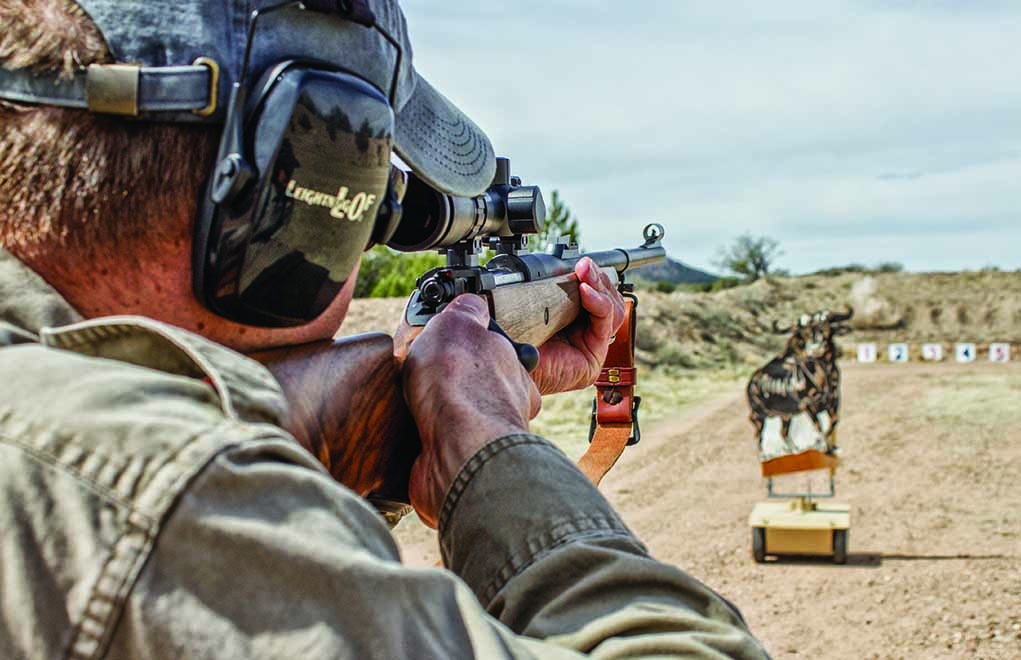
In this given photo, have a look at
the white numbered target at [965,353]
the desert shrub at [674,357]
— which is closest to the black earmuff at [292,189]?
the desert shrub at [674,357]

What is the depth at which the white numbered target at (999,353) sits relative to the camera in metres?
28.7

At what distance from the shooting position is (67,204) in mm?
1138

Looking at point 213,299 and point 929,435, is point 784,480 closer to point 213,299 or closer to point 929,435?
point 929,435

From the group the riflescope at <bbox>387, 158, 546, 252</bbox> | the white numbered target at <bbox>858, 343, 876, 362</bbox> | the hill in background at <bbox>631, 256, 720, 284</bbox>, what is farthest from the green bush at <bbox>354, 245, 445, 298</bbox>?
the hill in background at <bbox>631, 256, 720, 284</bbox>

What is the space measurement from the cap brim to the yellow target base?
A: 22.8ft

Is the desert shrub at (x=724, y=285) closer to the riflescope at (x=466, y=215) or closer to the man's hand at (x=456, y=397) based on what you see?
the riflescope at (x=466, y=215)

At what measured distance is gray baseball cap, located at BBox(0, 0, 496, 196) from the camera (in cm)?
113

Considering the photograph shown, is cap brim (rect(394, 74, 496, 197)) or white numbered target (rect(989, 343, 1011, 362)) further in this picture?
white numbered target (rect(989, 343, 1011, 362))

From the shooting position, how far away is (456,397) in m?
1.49

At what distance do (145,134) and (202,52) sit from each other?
0.43 feet

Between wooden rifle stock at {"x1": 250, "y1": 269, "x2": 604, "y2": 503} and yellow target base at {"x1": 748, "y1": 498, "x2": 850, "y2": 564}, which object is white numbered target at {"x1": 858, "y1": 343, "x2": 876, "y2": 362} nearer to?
yellow target base at {"x1": 748, "y1": 498, "x2": 850, "y2": 564}

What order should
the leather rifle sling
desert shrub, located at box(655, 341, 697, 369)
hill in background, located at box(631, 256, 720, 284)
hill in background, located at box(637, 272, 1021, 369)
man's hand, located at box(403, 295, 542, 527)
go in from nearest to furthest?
man's hand, located at box(403, 295, 542, 527), the leather rifle sling, desert shrub, located at box(655, 341, 697, 369), hill in background, located at box(637, 272, 1021, 369), hill in background, located at box(631, 256, 720, 284)

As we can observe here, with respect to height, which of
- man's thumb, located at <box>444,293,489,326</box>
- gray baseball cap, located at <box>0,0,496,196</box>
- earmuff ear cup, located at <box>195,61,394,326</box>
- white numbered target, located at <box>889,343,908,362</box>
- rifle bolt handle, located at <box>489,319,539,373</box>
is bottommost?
white numbered target, located at <box>889,343,908,362</box>

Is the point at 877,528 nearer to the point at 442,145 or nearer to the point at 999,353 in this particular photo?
the point at 442,145
